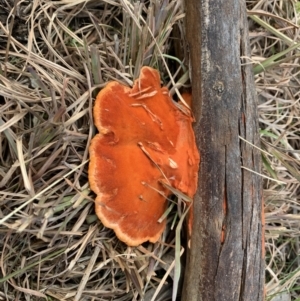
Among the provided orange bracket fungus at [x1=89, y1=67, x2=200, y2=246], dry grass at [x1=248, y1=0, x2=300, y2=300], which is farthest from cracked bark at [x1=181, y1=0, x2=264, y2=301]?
dry grass at [x1=248, y1=0, x2=300, y2=300]

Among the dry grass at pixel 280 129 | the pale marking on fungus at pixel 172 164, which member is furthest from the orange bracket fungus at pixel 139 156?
the dry grass at pixel 280 129

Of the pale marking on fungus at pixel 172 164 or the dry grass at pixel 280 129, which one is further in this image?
the dry grass at pixel 280 129

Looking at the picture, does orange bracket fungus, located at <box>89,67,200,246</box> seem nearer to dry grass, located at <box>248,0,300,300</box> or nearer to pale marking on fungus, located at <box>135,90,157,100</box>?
pale marking on fungus, located at <box>135,90,157,100</box>

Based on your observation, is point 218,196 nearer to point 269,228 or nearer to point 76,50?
point 269,228

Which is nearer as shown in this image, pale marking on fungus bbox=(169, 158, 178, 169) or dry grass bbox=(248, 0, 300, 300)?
pale marking on fungus bbox=(169, 158, 178, 169)

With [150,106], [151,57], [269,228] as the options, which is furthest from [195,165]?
[269,228]

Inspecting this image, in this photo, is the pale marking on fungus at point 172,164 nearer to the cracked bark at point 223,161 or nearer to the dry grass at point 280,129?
the cracked bark at point 223,161
